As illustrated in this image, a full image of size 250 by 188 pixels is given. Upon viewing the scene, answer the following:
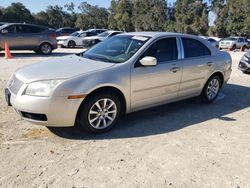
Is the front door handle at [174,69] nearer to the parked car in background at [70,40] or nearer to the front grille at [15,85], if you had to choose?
the front grille at [15,85]

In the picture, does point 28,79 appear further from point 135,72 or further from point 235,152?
point 235,152

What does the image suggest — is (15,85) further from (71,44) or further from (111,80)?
(71,44)

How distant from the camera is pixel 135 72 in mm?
5098

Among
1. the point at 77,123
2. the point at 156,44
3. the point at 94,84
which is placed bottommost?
the point at 77,123

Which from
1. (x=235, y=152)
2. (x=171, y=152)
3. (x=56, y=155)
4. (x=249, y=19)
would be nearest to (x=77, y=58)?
(x=56, y=155)

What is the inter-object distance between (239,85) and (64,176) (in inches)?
267

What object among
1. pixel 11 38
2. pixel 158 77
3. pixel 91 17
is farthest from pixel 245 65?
pixel 91 17

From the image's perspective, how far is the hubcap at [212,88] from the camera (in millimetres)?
6762

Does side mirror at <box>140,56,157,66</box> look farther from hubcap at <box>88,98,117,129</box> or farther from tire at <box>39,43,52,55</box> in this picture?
tire at <box>39,43,52,55</box>

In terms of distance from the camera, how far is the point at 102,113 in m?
4.88

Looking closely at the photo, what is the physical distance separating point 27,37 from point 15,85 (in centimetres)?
1187

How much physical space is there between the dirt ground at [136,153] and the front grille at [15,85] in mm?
673

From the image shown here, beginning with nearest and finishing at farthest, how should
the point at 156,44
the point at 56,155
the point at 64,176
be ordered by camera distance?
the point at 64,176
the point at 56,155
the point at 156,44

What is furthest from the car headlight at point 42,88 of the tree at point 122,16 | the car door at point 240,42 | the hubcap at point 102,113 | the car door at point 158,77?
the tree at point 122,16
